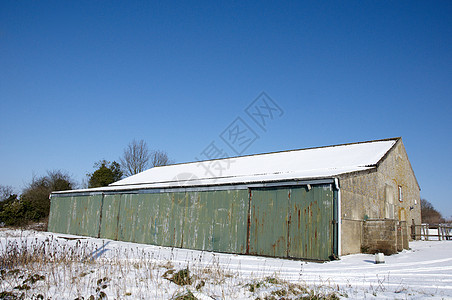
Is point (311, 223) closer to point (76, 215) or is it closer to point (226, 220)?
point (226, 220)

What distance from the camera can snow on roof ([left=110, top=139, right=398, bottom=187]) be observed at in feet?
55.2

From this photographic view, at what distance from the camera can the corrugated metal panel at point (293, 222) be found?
1224 centimetres

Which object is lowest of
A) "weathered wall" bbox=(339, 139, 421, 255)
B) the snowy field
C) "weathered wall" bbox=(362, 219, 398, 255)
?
the snowy field

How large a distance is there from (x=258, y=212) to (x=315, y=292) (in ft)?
25.9

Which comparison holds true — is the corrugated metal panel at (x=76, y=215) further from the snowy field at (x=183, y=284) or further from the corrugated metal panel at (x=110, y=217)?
the snowy field at (x=183, y=284)

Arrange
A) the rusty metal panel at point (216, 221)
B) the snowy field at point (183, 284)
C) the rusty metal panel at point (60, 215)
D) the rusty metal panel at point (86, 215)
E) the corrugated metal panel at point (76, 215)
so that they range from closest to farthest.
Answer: the snowy field at point (183, 284) < the rusty metal panel at point (216, 221) < the rusty metal panel at point (86, 215) < the corrugated metal panel at point (76, 215) < the rusty metal panel at point (60, 215)

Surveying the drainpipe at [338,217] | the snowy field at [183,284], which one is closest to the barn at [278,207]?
the drainpipe at [338,217]

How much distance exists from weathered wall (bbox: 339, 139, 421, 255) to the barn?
46 mm

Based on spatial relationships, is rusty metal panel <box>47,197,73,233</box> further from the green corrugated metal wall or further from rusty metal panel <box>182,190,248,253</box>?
rusty metal panel <box>182,190,248,253</box>

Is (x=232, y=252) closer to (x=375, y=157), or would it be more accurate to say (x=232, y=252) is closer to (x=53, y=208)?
(x=375, y=157)

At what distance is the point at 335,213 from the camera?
39.9 feet

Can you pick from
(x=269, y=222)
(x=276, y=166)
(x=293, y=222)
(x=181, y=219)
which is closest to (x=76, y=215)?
(x=181, y=219)

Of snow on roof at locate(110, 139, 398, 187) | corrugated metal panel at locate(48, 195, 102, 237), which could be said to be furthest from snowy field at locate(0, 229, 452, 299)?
corrugated metal panel at locate(48, 195, 102, 237)

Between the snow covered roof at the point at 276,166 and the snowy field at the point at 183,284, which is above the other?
the snow covered roof at the point at 276,166
